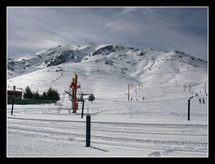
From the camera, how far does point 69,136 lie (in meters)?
11.6

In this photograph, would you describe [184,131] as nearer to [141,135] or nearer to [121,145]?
[141,135]
